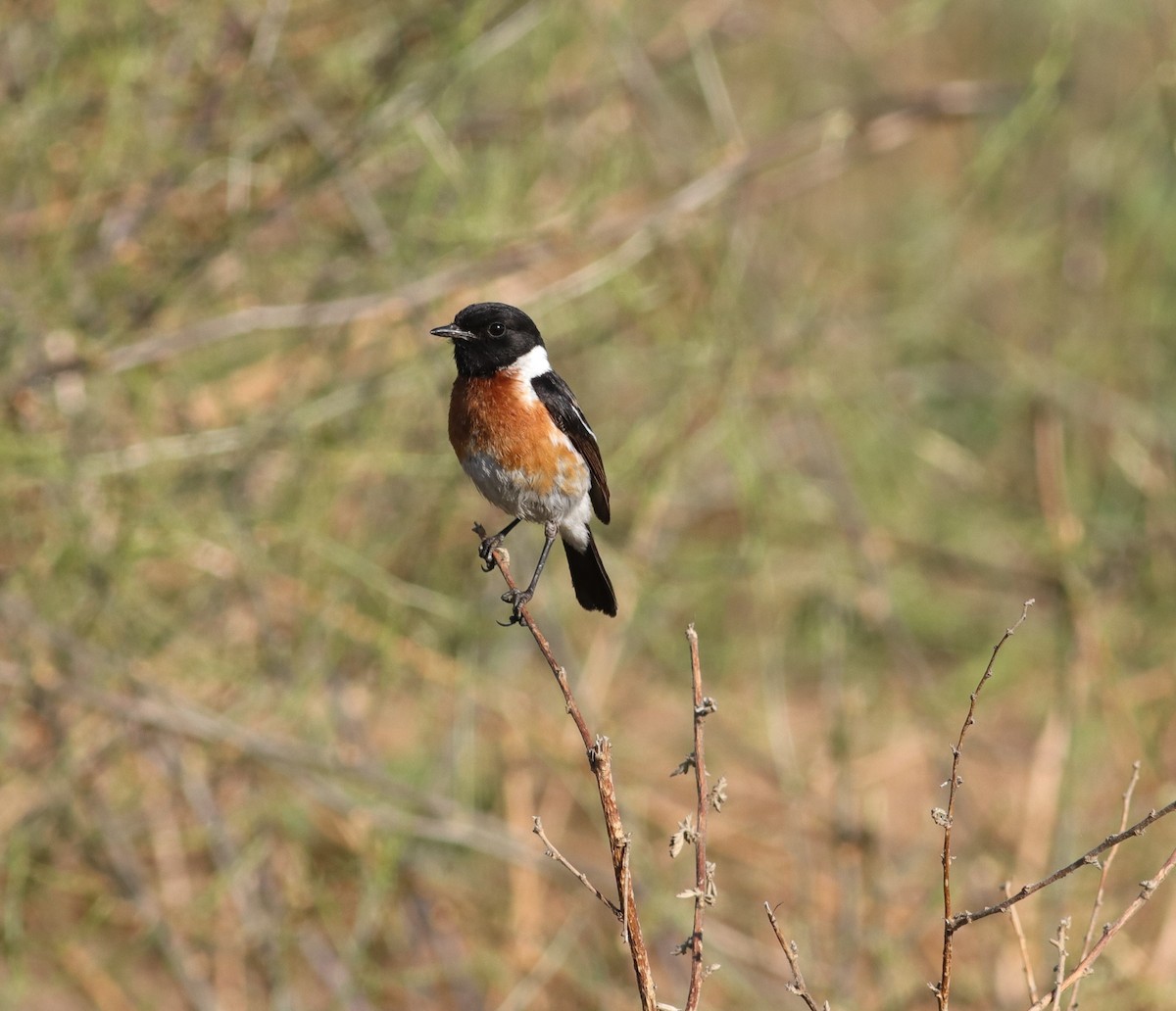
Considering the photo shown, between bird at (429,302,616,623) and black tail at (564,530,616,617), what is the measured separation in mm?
80

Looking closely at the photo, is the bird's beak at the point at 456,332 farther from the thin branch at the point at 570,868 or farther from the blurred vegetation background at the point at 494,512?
the thin branch at the point at 570,868

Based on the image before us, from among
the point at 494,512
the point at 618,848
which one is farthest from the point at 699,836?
the point at 494,512

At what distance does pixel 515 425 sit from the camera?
12.3ft

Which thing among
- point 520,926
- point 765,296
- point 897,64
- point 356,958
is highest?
point 897,64

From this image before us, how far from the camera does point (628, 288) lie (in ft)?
18.9

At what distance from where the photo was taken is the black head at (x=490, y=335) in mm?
3641

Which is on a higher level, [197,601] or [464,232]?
[464,232]

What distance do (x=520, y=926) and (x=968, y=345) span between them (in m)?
3.30

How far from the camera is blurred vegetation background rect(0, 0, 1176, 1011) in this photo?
Answer: 202 inches

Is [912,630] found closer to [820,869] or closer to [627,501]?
[820,869]

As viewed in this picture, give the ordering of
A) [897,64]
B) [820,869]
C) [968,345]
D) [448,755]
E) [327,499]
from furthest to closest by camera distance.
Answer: [897,64] < [968,345] < [820,869] < [448,755] < [327,499]

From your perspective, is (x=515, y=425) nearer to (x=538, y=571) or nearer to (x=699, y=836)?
(x=538, y=571)

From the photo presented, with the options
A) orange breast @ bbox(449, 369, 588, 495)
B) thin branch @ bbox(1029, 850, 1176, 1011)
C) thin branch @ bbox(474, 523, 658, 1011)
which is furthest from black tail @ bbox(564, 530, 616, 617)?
thin branch @ bbox(1029, 850, 1176, 1011)

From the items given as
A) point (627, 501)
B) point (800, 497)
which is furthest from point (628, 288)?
point (800, 497)
